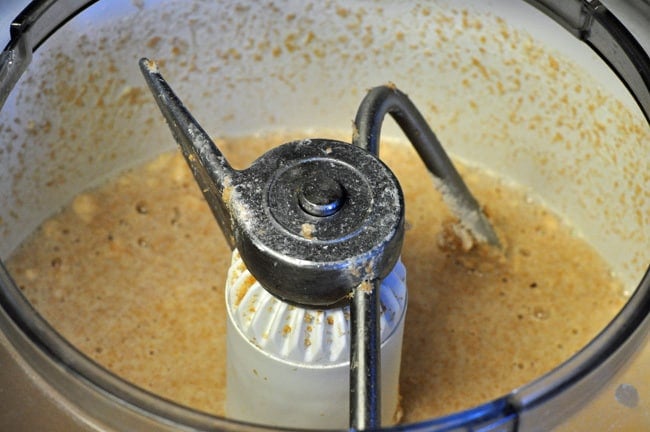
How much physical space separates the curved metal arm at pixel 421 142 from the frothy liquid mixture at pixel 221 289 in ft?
0.07

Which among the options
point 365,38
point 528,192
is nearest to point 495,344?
point 528,192

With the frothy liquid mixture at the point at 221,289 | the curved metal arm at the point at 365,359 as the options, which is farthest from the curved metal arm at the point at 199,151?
the frothy liquid mixture at the point at 221,289

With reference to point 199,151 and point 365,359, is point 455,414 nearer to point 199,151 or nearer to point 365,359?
point 365,359

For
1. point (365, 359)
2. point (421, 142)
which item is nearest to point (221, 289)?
point (421, 142)

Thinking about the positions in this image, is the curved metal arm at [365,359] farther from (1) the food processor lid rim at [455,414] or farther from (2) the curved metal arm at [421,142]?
(2) the curved metal arm at [421,142]

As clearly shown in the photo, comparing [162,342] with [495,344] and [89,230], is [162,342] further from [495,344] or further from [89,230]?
[495,344]

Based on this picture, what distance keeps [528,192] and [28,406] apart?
21.5 inches

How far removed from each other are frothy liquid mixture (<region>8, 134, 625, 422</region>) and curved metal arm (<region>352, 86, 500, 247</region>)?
0.02 meters

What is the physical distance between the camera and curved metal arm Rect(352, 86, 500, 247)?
2.25 ft

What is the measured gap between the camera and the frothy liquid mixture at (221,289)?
2.63ft

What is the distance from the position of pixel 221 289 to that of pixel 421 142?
0.21 metres

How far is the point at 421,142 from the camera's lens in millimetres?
792

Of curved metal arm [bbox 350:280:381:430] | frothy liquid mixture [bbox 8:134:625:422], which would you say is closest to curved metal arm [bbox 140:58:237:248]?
curved metal arm [bbox 350:280:381:430]

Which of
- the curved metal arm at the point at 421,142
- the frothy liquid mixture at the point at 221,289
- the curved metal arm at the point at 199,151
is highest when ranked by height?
the curved metal arm at the point at 421,142
